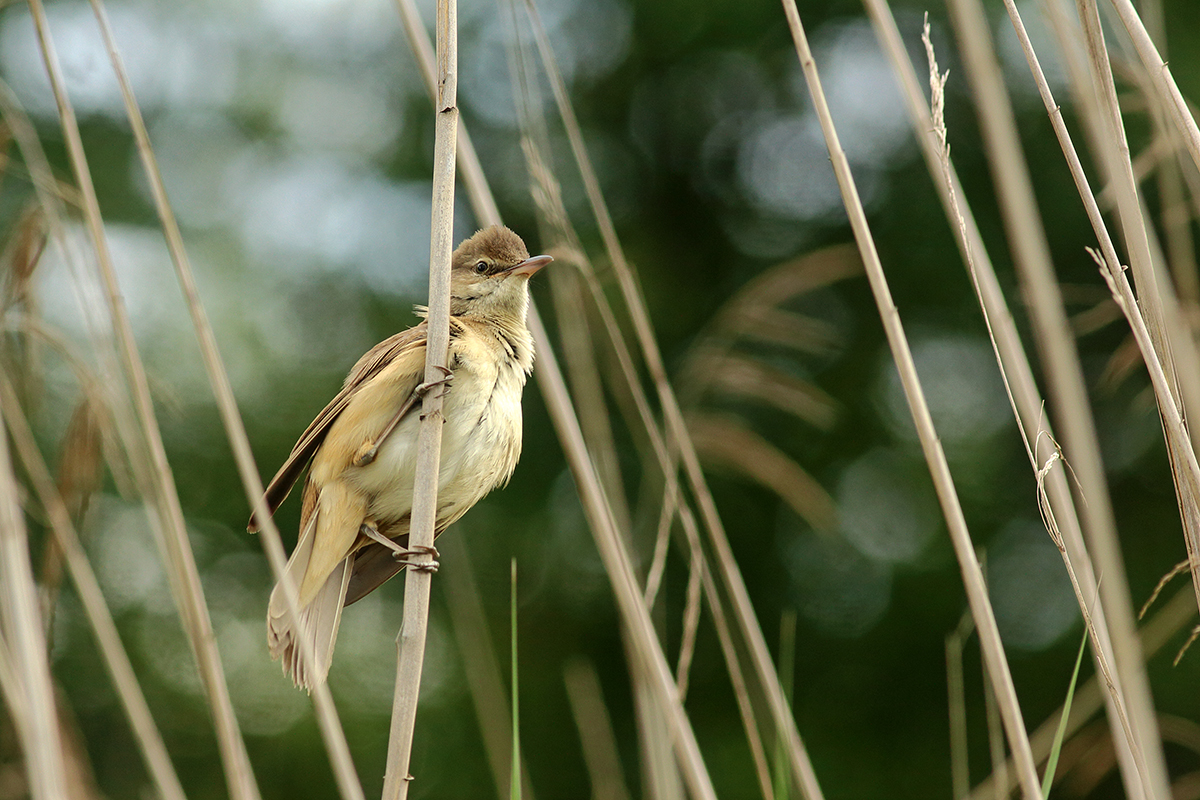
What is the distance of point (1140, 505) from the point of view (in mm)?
6598

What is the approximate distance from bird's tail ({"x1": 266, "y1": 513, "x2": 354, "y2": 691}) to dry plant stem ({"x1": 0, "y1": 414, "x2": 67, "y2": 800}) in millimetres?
515

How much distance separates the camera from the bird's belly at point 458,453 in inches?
93.5

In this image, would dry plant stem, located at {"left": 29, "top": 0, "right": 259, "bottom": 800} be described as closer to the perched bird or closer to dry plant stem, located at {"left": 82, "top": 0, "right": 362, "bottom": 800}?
dry plant stem, located at {"left": 82, "top": 0, "right": 362, "bottom": 800}

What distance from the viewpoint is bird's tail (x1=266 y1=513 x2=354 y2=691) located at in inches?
87.4

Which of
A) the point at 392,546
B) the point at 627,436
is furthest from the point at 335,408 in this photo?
the point at 627,436

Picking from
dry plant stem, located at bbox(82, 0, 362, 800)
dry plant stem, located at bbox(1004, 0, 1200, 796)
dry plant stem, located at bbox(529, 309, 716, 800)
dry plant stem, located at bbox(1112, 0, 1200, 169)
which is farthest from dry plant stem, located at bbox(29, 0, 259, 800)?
dry plant stem, located at bbox(1112, 0, 1200, 169)

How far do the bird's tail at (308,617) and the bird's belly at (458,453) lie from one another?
0.17 meters

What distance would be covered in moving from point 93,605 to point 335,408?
0.71m

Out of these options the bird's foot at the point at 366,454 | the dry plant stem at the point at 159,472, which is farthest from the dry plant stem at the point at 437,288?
the bird's foot at the point at 366,454

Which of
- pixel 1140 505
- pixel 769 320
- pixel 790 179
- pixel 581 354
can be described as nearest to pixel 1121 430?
pixel 1140 505

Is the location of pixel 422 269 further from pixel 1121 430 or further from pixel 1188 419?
pixel 1188 419

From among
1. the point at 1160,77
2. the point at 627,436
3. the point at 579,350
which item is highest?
the point at 1160,77

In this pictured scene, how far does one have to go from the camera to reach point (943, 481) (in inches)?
67.4

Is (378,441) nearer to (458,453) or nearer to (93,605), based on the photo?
(458,453)
